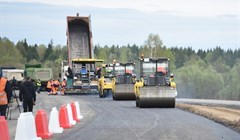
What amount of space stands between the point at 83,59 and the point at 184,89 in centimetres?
8778

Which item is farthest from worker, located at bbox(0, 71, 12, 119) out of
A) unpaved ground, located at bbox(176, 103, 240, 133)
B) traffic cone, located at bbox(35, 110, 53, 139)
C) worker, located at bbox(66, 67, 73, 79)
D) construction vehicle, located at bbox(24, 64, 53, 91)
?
construction vehicle, located at bbox(24, 64, 53, 91)

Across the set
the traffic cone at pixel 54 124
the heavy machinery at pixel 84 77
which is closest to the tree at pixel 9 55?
the heavy machinery at pixel 84 77

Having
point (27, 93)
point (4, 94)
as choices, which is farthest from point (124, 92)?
point (4, 94)

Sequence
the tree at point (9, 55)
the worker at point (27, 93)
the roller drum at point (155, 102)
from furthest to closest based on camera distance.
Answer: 1. the tree at point (9, 55)
2. the roller drum at point (155, 102)
3. the worker at point (27, 93)

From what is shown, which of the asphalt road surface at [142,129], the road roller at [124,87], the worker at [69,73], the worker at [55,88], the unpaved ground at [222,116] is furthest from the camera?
the worker at [55,88]

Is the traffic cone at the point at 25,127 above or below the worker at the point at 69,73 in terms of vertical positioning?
below

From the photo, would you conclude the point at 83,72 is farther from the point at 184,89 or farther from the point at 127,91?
the point at 184,89

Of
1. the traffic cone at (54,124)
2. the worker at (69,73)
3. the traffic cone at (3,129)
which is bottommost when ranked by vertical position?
the traffic cone at (54,124)

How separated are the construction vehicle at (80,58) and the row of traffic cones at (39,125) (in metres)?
29.0

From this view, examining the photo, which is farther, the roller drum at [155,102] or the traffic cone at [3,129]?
the roller drum at [155,102]

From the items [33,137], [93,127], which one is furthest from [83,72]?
[33,137]

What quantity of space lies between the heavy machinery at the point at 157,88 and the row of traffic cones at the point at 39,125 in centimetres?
941

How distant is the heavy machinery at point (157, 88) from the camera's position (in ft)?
106

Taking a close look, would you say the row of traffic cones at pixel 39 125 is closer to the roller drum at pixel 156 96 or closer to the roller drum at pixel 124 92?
the roller drum at pixel 156 96
